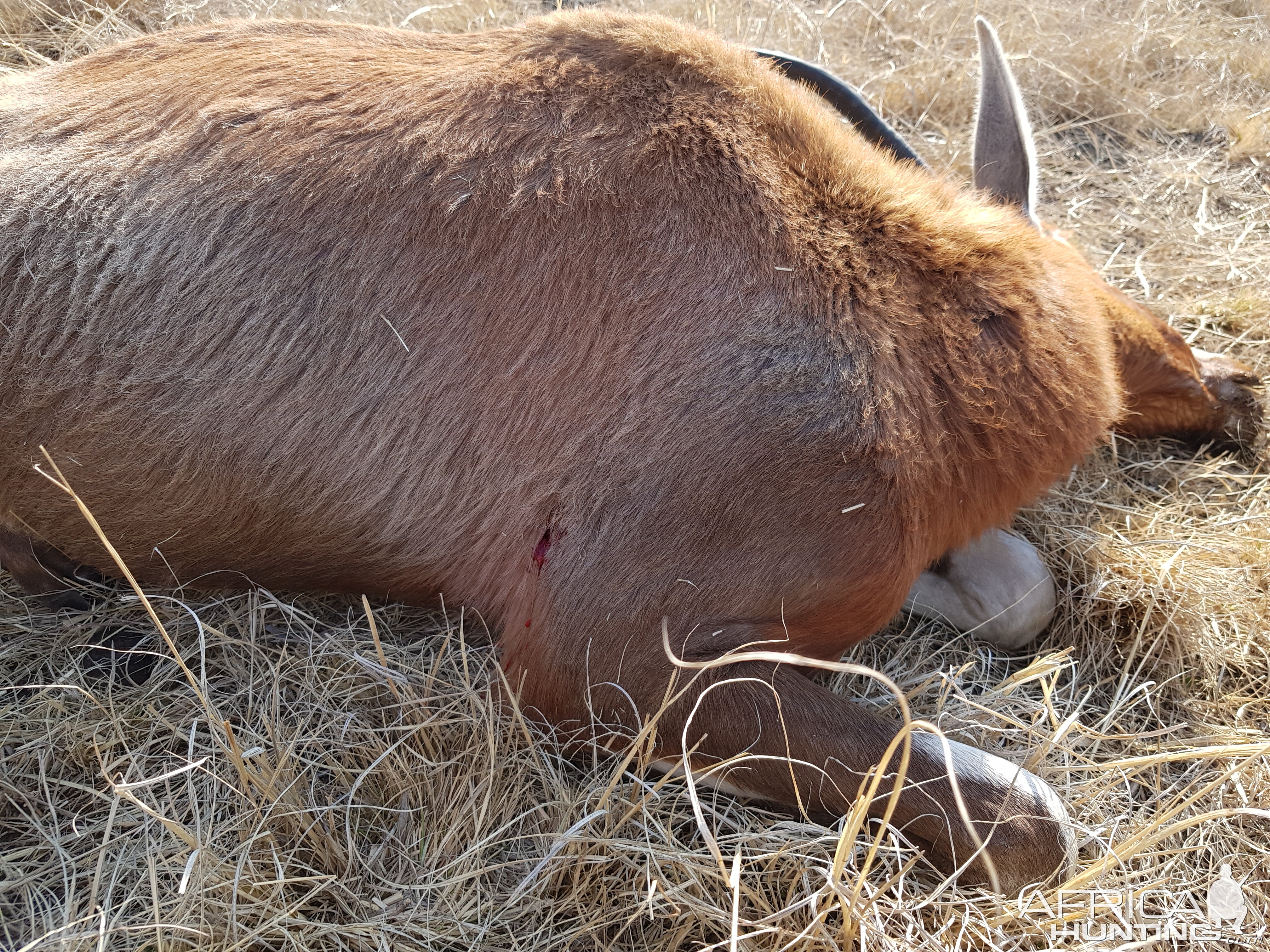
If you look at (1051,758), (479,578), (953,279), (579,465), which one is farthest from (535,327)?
(1051,758)

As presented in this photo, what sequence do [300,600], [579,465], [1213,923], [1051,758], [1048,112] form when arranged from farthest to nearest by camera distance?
[1048,112], [300,600], [1051,758], [1213,923], [579,465]

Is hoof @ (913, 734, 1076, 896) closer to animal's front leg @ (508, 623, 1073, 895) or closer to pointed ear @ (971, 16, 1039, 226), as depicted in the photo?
animal's front leg @ (508, 623, 1073, 895)

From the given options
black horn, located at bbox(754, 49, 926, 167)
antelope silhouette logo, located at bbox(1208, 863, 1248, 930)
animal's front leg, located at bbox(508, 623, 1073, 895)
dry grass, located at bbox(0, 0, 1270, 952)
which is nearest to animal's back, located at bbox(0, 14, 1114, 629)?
animal's front leg, located at bbox(508, 623, 1073, 895)

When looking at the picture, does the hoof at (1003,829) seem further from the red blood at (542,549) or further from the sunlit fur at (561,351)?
the red blood at (542,549)

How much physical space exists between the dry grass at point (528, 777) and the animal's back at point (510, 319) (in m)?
0.35

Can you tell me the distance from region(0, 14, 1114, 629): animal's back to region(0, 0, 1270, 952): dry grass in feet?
1.14

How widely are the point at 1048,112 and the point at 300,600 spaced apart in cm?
404

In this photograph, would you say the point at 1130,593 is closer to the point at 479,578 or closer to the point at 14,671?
the point at 479,578

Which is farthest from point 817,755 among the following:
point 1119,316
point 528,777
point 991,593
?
point 1119,316

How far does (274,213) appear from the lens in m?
1.89

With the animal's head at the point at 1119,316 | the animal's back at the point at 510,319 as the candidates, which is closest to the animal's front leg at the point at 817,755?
the animal's back at the point at 510,319

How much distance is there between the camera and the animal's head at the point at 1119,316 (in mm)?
2465

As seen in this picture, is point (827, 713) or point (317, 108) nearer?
point (827, 713)

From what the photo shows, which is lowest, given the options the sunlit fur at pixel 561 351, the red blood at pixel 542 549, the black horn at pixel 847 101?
the red blood at pixel 542 549
